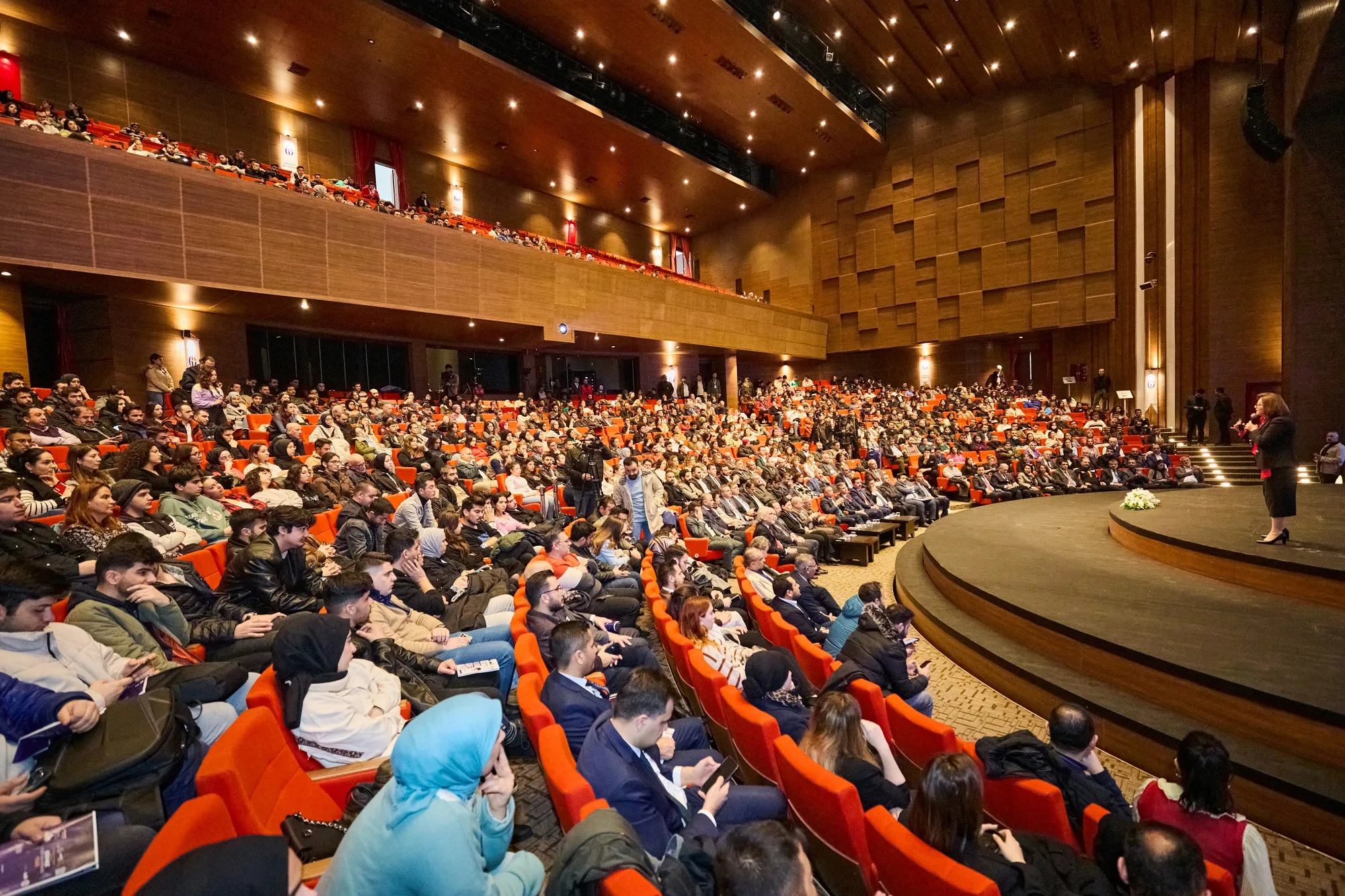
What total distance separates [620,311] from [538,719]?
12.9 metres

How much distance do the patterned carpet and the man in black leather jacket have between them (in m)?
1.46

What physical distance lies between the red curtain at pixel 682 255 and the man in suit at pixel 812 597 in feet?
64.8

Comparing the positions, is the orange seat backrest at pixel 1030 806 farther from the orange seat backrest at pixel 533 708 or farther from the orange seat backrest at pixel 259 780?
the orange seat backrest at pixel 259 780

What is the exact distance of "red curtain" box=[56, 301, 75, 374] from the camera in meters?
8.69

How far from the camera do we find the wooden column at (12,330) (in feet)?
25.2

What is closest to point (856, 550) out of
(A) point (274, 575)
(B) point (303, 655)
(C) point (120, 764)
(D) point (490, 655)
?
(D) point (490, 655)

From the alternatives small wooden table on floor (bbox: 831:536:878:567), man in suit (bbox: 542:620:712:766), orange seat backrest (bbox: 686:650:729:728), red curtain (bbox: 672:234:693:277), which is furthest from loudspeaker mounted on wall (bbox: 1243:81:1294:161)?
red curtain (bbox: 672:234:693:277)

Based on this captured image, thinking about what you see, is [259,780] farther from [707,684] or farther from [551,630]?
[707,684]

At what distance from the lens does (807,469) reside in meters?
9.44

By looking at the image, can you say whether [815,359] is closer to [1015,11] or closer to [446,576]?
[1015,11]

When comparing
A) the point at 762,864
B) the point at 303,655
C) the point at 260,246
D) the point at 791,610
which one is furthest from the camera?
the point at 260,246

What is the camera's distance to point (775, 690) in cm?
254

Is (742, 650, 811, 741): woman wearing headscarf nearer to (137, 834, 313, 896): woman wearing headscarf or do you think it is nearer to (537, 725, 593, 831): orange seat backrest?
(537, 725, 593, 831): orange seat backrest

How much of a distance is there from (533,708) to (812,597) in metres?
2.69
